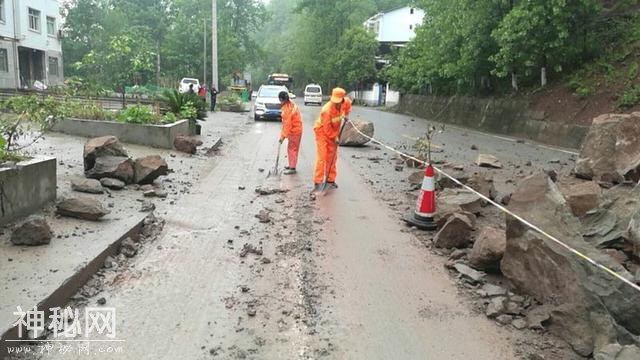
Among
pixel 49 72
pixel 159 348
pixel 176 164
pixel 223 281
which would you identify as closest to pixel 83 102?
pixel 176 164

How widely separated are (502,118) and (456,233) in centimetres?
1993

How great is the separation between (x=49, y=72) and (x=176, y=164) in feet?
118

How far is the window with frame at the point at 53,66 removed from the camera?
137 feet

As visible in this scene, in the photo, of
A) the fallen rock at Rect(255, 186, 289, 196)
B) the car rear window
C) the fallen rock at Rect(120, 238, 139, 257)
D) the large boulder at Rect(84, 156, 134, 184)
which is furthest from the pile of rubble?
the car rear window

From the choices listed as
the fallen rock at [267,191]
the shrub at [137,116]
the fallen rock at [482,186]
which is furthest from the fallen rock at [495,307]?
the shrub at [137,116]

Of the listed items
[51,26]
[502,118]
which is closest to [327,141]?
[502,118]

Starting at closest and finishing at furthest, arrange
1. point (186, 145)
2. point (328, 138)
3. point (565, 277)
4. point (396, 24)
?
point (565, 277) < point (328, 138) < point (186, 145) < point (396, 24)

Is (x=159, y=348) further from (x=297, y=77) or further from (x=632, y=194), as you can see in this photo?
(x=297, y=77)

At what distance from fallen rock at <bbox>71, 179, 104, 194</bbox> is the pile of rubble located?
446cm

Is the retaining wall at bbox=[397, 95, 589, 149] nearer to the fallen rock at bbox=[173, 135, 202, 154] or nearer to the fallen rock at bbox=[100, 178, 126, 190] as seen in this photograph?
the fallen rock at bbox=[173, 135, 202, 154]

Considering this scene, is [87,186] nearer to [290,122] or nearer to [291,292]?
[291,292]

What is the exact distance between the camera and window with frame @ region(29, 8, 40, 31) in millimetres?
38000

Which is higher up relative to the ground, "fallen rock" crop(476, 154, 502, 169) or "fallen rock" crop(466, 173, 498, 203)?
"fallen rock" crop(466, 173, 498, 203)

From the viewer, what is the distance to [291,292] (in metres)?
4.68
